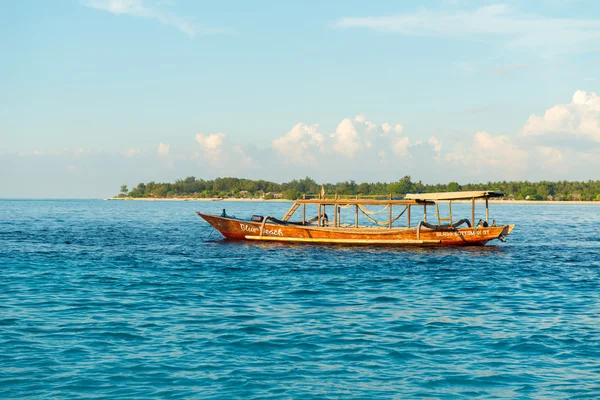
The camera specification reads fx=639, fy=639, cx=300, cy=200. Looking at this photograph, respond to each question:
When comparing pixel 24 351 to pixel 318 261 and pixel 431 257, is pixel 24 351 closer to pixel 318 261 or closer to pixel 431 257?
pixel 318 261

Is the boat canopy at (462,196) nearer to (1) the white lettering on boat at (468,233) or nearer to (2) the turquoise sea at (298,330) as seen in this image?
(1) the white lettering on boat at (468,233)

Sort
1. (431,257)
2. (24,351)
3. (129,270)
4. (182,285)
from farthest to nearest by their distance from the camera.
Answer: (431,257), (129,270), (182,285), (24,351)

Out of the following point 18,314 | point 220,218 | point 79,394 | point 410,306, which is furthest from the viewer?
point 220,218

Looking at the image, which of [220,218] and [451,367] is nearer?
[451,367]

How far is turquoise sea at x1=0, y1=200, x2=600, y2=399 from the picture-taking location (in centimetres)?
1209

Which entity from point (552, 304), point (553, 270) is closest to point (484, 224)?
point (553, 270)

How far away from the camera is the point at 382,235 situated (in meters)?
40.2

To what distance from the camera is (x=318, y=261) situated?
107ft

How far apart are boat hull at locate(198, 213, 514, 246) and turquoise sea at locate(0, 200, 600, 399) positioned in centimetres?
846

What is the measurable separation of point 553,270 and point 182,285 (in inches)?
682

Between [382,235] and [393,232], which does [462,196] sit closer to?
[393,232]

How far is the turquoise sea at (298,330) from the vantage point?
476 inches

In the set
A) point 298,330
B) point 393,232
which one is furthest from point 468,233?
point 298,330

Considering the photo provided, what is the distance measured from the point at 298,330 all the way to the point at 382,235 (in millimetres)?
24589
